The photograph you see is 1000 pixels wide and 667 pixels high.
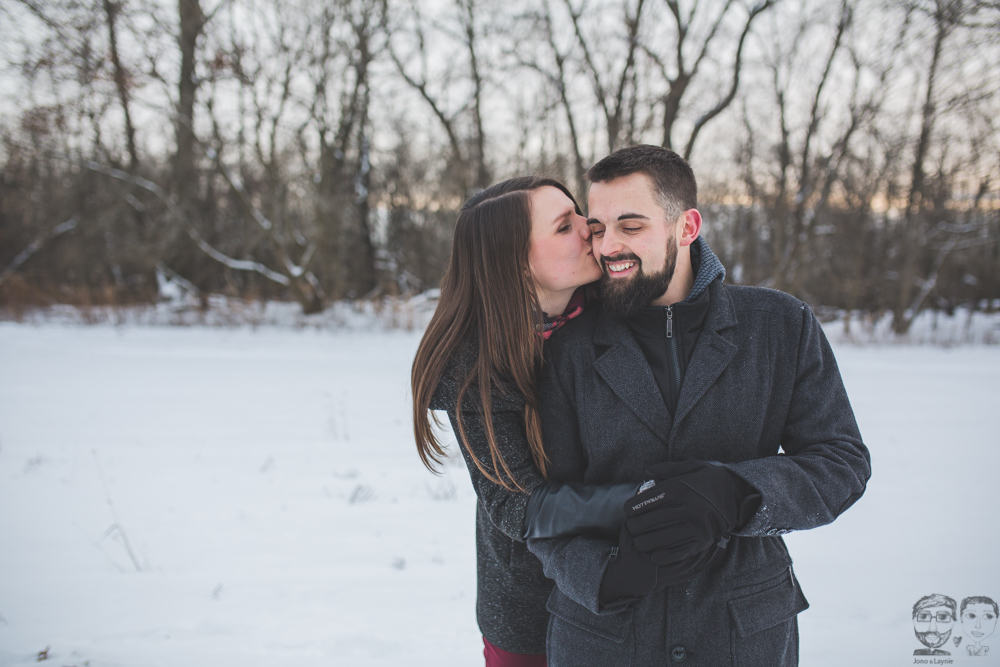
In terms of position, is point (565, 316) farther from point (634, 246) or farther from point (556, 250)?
point (634, 246)

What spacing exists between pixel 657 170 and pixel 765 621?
133 cm

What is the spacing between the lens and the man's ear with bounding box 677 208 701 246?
1.88 metres

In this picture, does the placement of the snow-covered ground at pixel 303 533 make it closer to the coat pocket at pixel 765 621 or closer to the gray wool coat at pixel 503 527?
the gray wool coat at pixel 503 527

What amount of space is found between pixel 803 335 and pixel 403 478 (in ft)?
13.8

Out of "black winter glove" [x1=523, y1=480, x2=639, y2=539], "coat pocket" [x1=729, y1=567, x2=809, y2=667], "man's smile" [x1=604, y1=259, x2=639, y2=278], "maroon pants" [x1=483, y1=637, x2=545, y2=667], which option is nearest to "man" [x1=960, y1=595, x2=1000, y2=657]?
"coat pocket" [x1=729, y1=567, x2=809, y2=667]

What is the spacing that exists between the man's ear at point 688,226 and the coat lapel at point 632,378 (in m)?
0.40

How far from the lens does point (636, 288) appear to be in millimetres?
1760

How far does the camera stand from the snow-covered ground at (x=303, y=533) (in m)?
3.01

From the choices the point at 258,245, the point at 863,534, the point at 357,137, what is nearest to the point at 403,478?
the point at 863,534

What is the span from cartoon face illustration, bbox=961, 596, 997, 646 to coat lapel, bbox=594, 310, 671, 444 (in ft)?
9.04

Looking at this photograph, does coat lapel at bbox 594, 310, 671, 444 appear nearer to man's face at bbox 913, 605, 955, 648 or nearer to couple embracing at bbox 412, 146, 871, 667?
couple embracing at bbox 412, 146, 871, 667

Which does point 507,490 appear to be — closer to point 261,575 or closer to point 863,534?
point 261,575

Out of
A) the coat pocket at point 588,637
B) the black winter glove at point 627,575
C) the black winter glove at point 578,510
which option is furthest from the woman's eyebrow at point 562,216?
the coat pocket at point 588,637

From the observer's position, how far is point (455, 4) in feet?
48.7
